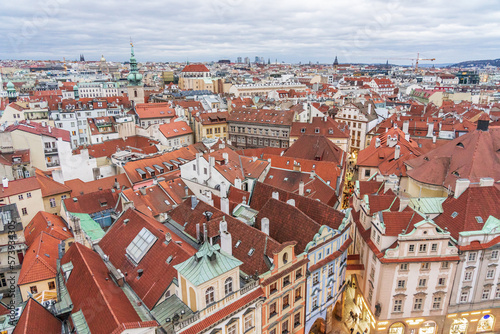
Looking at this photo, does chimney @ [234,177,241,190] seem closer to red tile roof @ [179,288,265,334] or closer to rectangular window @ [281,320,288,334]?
rectangular window @ [281,320,288,334]

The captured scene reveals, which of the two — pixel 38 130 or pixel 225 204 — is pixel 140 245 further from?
pixel 38 130

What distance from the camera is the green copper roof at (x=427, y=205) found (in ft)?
134

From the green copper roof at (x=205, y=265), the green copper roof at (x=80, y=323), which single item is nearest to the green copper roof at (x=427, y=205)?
the green copper roof at (x=205, y=265)

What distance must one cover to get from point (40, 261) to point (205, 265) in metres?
21.5

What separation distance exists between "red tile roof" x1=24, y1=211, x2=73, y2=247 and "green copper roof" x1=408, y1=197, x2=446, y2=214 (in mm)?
42768

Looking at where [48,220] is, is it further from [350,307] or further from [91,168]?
[350,307]

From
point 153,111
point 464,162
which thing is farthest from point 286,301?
point 153,111

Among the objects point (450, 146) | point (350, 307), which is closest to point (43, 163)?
point (350, 307)

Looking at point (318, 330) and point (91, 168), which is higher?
point (91, 168)

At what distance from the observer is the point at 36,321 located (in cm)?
2530

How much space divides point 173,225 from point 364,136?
71923 millimetres

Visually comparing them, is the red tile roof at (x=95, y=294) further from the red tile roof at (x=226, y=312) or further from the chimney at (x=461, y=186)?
the chimney at (x=461, y=186)

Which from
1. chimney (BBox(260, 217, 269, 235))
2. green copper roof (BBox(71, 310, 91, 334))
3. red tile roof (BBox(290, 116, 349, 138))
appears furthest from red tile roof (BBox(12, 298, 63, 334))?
red tile roof (BBox(290, 116, 349, 138))

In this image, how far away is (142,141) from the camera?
289 feet
